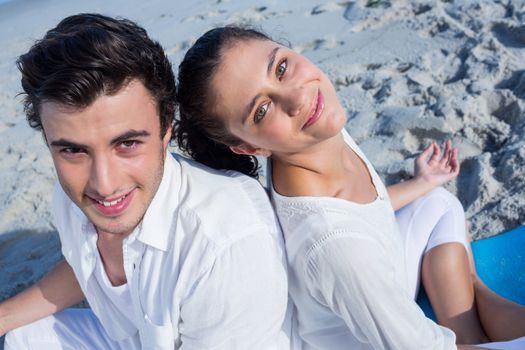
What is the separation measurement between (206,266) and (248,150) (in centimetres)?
47

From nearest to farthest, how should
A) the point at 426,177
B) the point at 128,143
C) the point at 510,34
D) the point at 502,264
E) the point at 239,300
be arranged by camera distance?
the point at 239,300, the point at 128,143, the point at 502,264, the point at 426,177, the point at 510,34

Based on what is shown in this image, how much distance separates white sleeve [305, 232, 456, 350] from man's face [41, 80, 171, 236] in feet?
1.57

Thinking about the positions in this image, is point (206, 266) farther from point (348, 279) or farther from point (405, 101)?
point (405, 101)

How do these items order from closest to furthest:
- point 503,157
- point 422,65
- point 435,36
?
point 503,157 < point 422,65 < point 435,36

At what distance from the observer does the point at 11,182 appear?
3594 mm

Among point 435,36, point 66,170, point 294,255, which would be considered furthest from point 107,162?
point 435,36

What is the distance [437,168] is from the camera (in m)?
2.48

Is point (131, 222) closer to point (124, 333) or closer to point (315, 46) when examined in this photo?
point (124, 333)

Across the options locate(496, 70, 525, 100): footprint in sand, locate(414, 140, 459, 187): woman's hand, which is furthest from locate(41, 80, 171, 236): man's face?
locate(496, 70, 525, 100): footprint in sand

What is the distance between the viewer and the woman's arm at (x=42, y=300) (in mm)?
1967

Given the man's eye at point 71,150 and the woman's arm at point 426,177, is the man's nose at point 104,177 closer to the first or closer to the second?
the man's eye at point 71,150

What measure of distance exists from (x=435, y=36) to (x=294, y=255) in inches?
110

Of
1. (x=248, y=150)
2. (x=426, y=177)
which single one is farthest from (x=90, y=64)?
(x=426, y=177)

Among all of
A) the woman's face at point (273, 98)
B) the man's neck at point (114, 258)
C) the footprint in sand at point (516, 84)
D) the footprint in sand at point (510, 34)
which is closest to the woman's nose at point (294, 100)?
the woman's face at point (273, 98)
